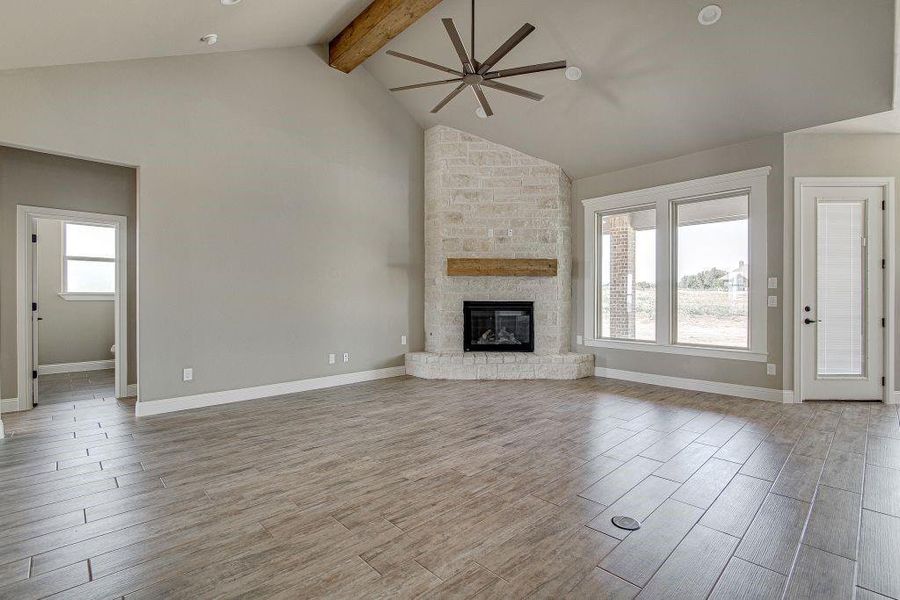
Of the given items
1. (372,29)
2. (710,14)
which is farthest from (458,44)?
(710,14)

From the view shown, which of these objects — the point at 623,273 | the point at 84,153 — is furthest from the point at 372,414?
the point at 623,273

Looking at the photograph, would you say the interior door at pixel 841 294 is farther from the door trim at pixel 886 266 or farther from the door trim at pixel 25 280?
the door trim at pixel 25 280

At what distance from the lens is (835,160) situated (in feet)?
14.8

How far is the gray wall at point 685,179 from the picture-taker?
4.59m

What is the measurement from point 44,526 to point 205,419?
5.94ft

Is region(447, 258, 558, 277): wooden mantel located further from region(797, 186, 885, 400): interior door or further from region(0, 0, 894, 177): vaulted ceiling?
region(797, 186, 885, 400): interior door

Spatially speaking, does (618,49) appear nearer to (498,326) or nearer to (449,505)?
(498,326)

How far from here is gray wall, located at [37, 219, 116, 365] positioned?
19.8 feet

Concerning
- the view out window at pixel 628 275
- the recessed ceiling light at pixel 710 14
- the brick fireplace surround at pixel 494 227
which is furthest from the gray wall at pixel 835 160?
the brick fireplace surround at pixel 494 227

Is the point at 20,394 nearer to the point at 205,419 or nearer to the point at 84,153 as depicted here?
the point at 205,419

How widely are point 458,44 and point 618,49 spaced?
1764 mm

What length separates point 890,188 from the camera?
14.6 feet

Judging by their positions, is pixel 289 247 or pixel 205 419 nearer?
pixel 205 419

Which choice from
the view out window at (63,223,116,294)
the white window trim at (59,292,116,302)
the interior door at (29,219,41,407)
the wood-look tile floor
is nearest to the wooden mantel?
the wood-look tile floor
